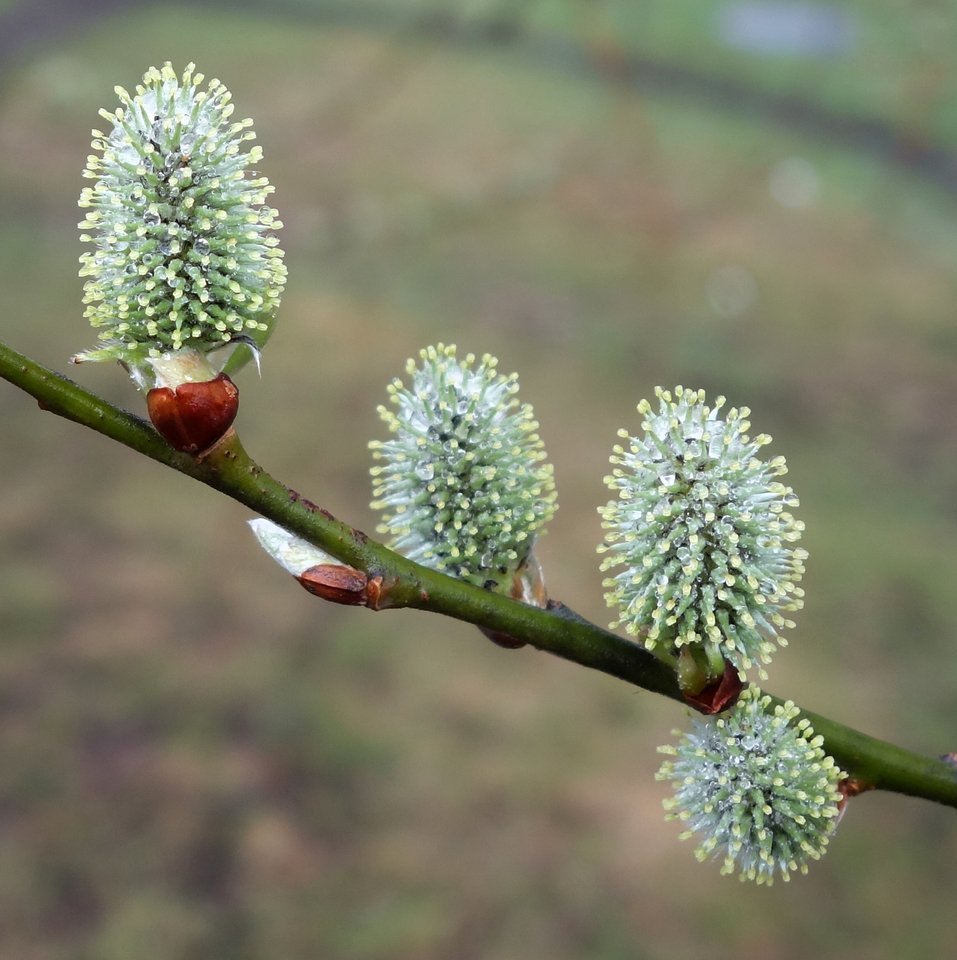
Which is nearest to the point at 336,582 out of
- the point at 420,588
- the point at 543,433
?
the point at 420,588

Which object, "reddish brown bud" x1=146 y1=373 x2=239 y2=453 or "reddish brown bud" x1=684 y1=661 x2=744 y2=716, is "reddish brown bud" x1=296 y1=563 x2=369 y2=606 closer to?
"reddish brown bud" x1=146 y1=373 x2=239 y2=453

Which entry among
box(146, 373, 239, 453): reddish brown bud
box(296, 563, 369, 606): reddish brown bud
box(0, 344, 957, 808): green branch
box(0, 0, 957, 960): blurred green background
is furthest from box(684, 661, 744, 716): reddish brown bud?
box(0, 0, 957, 960): blurred green background

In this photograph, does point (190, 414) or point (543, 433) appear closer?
point (190, 414)

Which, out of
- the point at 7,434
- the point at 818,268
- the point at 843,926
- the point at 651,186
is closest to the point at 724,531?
the point at 843,926

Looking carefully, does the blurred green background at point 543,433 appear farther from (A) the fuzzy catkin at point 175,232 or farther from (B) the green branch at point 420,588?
(A) the fuzzy catkin at point 175,232

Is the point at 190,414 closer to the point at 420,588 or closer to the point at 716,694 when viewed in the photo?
the point at 420,588

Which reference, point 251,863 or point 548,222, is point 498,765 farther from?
point 548,222
